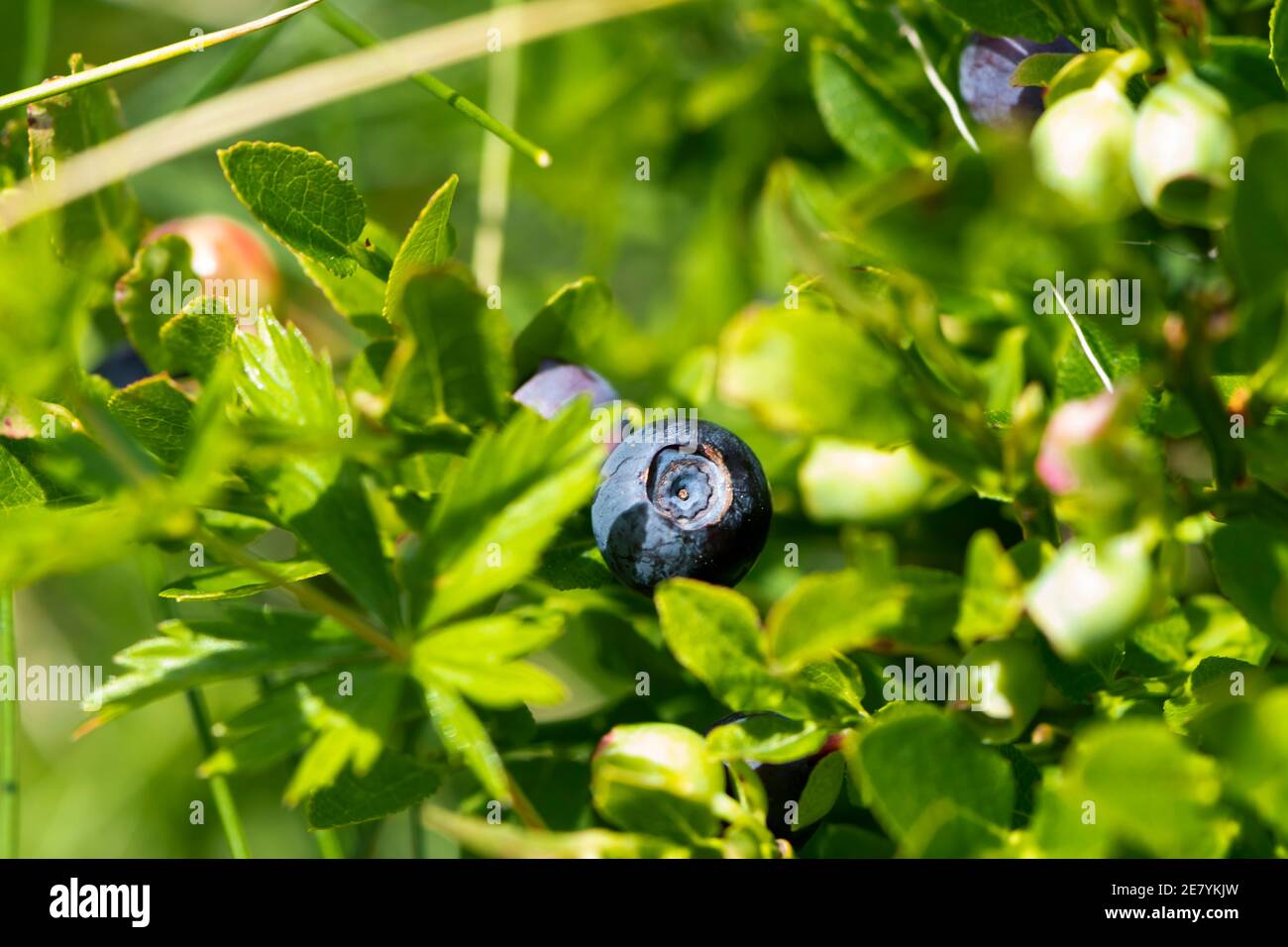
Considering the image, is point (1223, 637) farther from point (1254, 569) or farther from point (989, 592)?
point (989, 592)

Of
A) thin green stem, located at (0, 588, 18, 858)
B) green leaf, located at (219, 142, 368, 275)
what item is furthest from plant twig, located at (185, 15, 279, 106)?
thin green stem, located at (0, 588, 18, 858)

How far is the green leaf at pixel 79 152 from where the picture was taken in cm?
81

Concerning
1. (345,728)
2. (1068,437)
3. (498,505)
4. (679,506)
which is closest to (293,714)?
(345,728)

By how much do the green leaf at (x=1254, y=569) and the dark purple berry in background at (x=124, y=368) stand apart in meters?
0.72

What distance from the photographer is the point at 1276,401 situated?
1.74 feet

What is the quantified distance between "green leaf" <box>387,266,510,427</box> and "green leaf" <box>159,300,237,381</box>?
102 mm

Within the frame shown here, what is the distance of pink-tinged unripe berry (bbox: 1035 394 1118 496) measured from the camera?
0.45m

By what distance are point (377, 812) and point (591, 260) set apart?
863 mm

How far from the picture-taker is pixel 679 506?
2.30ft

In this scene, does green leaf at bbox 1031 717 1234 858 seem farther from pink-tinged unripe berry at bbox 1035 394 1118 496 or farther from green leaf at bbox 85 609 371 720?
green leaf at bbox 85 609 371 720

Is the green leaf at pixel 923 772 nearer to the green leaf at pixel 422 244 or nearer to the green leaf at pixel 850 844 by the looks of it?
the green leaf at pixel 850 844

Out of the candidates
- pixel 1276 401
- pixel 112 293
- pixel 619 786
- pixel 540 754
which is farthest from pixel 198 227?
pixel 1276 401

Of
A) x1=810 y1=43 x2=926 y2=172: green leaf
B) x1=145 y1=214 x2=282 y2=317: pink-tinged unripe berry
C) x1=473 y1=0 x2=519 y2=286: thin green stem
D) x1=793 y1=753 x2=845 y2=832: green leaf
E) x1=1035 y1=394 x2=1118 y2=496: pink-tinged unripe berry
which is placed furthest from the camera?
x1=473 y1=0 x2=519 y2=286: thin green stem
